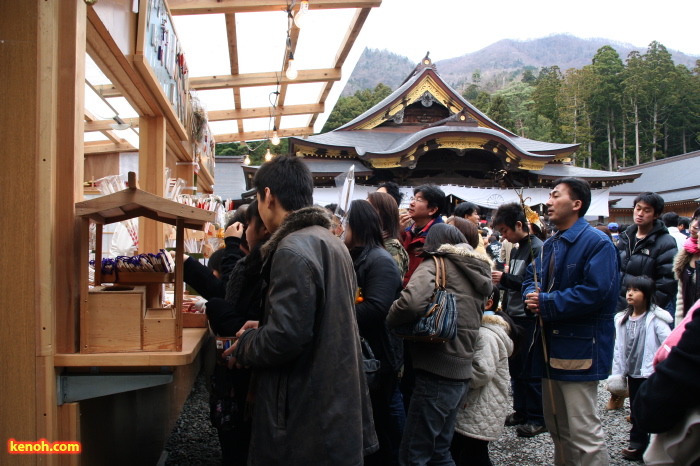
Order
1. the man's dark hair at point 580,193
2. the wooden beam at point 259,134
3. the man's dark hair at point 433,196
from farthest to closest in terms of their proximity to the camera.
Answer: the wooden beam at point 259,134, the man's dark hair at point 433,196, the man's dark hair at point 580,193

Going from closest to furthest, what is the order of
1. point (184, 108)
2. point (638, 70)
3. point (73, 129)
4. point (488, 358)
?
point (73, 129) < point (488, 358) < point (184, 108) < point (638, 70)

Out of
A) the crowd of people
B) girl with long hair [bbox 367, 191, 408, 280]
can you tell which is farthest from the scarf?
girl with long hair [bbox 367, 191, 408, 280]

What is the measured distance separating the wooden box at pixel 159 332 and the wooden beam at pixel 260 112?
290 inches

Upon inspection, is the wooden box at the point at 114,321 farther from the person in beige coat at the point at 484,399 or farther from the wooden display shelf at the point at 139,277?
the person in beige coat at the point at 484,399

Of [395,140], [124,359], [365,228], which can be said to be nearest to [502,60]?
[395,140]

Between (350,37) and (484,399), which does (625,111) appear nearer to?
(350,37)

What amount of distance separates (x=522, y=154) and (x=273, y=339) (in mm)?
14856

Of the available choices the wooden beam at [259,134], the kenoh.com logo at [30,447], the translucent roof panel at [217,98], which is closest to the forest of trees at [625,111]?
the wooden beam at [259,134]

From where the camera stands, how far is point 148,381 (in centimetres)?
227

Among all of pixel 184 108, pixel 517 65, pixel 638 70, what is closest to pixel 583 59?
pixel 517 65

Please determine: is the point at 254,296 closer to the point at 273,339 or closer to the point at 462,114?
the point at 273,339

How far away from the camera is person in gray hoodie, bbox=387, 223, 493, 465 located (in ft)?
9.32

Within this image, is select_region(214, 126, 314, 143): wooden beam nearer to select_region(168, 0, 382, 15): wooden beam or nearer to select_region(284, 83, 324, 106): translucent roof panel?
select_region(284, 83, 324, 106): translucent roof panel

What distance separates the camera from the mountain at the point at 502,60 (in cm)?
11844
